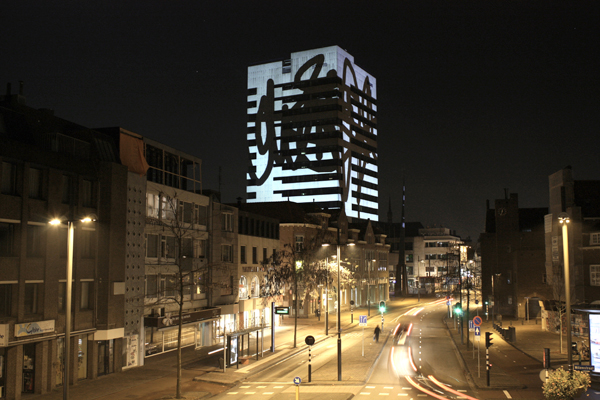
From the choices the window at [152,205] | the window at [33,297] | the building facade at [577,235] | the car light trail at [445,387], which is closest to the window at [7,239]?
the window at [33,297]

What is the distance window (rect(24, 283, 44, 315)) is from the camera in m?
27.1

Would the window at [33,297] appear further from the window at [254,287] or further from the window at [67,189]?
the window at [254,287]

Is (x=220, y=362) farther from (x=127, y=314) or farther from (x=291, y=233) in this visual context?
(x=291, y=233)

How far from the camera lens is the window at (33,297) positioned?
89.0ft

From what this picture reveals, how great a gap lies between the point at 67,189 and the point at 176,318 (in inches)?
524

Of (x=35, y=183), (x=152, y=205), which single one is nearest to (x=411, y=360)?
(x=152, y=205)

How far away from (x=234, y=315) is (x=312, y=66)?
140677 millimetres

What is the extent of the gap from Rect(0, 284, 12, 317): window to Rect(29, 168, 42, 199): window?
4.70 m

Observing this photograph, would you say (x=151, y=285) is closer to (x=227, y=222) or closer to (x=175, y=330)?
(x=175, y=330)

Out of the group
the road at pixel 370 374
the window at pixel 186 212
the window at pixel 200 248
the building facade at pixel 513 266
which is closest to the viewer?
the road at pixel 370 374

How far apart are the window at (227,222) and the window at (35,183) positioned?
883 inches

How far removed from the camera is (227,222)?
50.7 metres

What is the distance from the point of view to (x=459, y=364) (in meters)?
37.2

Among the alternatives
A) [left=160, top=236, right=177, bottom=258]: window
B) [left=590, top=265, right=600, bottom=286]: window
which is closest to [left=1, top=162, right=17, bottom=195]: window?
[left=160, top=236, right=177, bottom=258]: window
